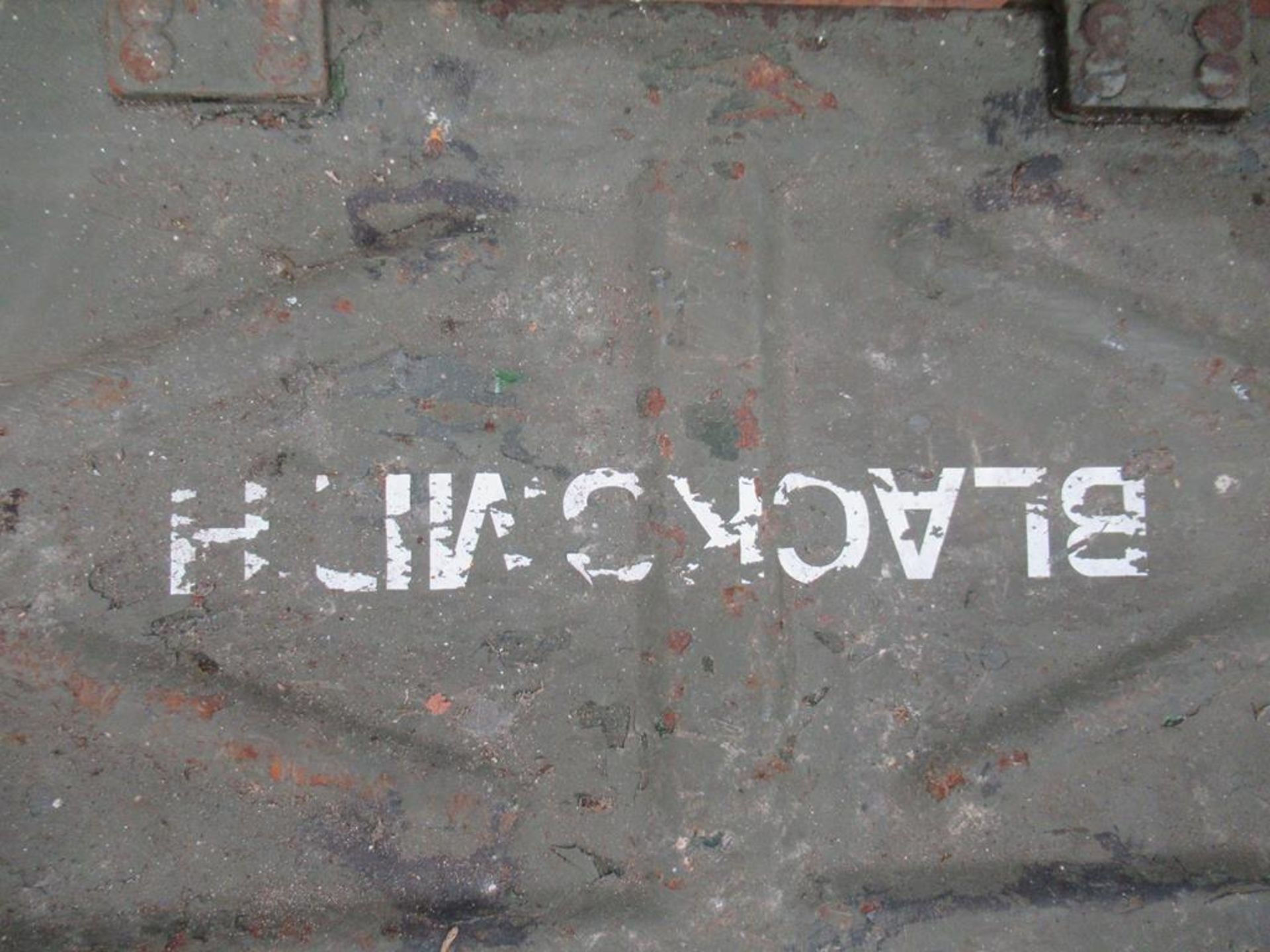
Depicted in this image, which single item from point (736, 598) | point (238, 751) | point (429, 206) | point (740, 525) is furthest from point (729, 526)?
point (238, 751)

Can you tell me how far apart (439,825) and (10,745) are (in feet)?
2.94

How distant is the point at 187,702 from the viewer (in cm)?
189

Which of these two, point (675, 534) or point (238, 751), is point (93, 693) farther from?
point (675, 534)

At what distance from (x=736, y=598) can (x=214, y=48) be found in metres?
1.57

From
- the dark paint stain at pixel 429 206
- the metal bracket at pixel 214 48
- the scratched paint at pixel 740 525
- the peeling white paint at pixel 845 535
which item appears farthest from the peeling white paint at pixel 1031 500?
the metal bracket at pixel 214 48

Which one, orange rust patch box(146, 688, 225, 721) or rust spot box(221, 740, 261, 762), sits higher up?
orange rust patch box(146, 688, 225, 721)

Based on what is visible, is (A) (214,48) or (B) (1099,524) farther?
(B) (1099,524)

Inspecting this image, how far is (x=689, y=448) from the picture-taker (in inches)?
76.5

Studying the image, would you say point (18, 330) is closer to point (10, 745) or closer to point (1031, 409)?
point (10, 745)

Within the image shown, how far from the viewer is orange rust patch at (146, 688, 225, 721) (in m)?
1.88

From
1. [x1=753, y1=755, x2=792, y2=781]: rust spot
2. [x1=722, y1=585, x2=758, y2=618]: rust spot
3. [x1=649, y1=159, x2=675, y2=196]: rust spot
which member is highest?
[x1=649, y1=159, x2=675, y2=196]: rust spot

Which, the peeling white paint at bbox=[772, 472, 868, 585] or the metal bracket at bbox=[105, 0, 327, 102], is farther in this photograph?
the peeling white paint at bbox=[772, 472, 868, 585]

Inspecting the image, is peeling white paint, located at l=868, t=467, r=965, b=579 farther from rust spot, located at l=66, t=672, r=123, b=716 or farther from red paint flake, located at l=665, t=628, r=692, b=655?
rust spot, located at l=66, t=672, r=123, b=716

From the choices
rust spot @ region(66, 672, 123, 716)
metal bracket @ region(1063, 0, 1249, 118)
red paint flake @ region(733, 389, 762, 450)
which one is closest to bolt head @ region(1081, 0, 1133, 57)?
metal bracket @ region(1063, 0, 1249, 118)
